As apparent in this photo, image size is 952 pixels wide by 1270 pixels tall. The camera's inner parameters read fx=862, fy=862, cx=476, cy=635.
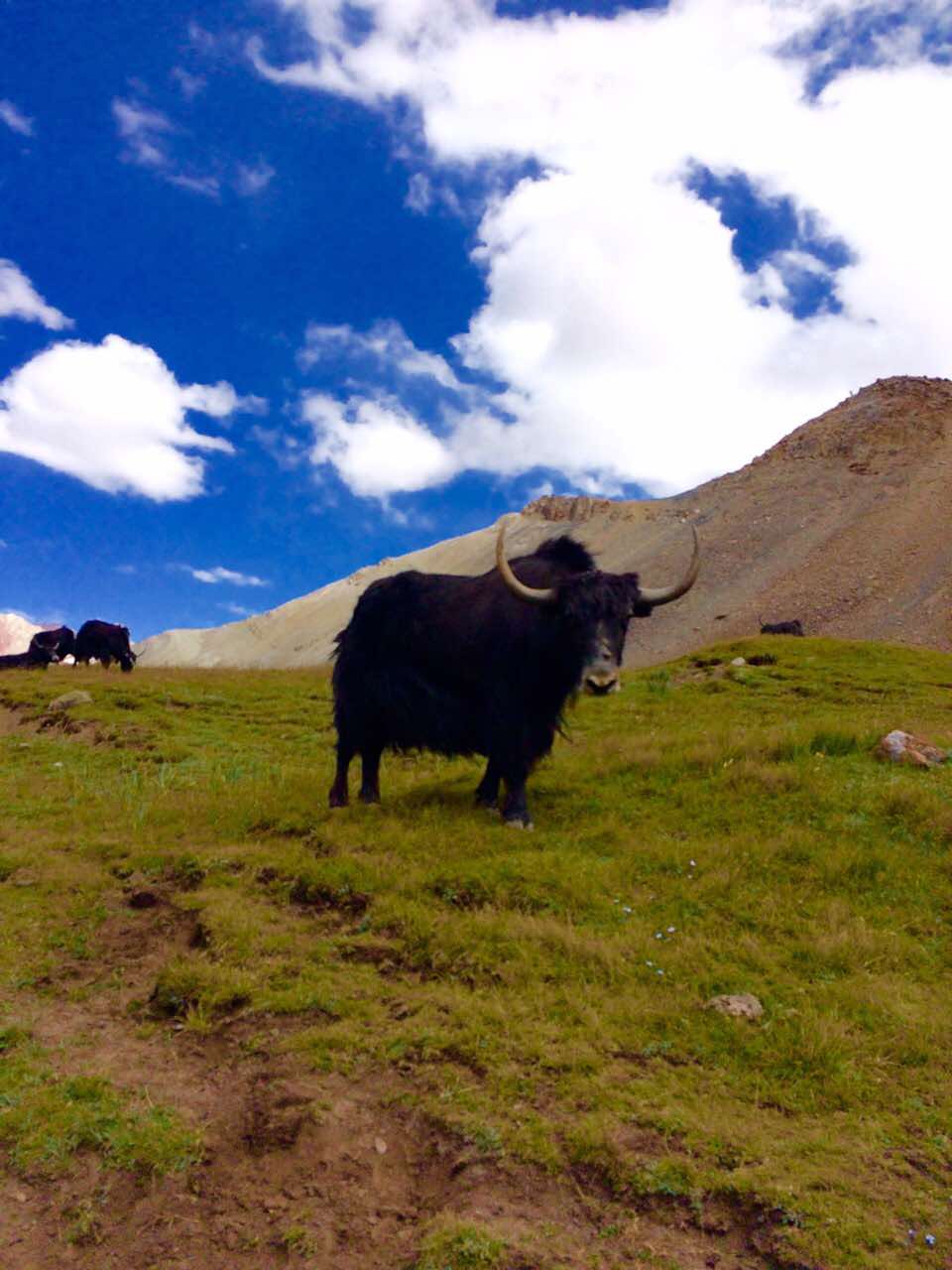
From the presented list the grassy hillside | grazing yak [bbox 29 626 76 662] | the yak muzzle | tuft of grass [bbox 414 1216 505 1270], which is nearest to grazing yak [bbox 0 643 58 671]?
grazing yak [bbox 29 626 76 662]

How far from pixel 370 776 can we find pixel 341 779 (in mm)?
300

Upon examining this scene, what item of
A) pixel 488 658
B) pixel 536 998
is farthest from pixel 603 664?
pixel 536 998

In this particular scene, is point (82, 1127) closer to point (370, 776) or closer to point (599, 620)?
point (599, 620)

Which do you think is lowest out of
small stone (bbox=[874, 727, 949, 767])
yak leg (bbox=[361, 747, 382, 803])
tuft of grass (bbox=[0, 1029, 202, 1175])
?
tuft of grass (bbox=[0, 1029, 202, 1175])

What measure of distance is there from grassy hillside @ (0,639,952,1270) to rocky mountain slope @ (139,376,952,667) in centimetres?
3078

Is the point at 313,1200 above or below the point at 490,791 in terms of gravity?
below

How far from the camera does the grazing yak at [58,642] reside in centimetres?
2622

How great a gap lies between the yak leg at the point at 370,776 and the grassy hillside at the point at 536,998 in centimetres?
29

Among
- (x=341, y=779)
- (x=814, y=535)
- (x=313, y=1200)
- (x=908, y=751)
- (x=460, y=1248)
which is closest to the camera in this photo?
(x=460, y=1248)

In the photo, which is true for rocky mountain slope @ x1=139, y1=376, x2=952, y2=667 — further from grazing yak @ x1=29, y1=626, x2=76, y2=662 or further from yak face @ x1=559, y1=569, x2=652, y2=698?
yak face @ x1=559, y1=569, x2=652, y2=698

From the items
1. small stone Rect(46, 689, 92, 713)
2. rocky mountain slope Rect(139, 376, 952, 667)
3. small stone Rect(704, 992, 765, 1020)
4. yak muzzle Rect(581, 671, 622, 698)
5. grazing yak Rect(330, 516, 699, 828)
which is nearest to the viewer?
small stone Rect(704, 992, 765, 1020)

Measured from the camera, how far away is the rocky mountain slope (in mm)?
39375

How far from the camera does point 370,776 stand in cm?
896

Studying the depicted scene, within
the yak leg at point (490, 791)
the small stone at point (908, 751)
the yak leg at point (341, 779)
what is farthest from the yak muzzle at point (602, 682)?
the small stone at point (908, 751)
